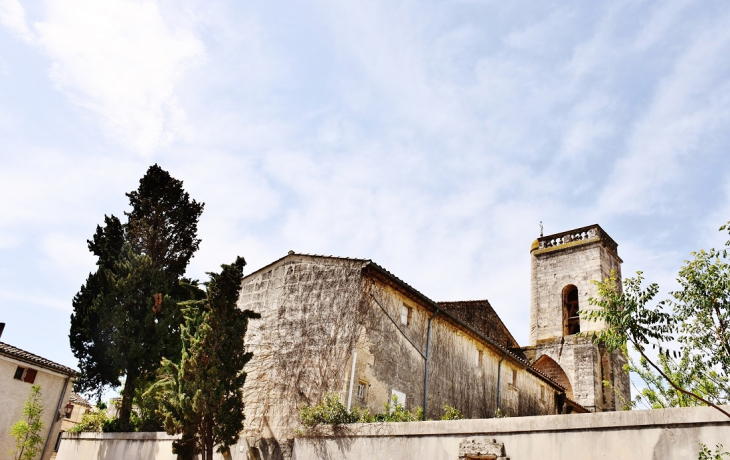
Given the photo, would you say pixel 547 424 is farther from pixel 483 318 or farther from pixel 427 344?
pixel 483 318

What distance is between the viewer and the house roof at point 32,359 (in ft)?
79.4

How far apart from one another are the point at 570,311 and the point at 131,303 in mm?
24086

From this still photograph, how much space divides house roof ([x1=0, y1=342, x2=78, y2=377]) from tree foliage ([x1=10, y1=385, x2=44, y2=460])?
A: 1704 millimetres

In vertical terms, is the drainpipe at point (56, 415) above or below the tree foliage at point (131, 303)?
below

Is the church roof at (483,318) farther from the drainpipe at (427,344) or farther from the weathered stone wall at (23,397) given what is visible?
the weathered stone wall at (23,397)

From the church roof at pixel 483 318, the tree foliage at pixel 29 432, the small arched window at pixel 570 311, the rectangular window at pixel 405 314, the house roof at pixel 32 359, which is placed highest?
the small arched window at pixel 570 311

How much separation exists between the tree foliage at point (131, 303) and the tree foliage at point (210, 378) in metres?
5.44

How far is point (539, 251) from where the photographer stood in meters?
34.2

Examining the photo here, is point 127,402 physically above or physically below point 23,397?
above

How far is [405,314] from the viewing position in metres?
17.6

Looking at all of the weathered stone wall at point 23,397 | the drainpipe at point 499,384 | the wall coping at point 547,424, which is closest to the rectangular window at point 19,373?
the weathered stone wall at point 23,397

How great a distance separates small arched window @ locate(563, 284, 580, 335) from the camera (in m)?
31.9

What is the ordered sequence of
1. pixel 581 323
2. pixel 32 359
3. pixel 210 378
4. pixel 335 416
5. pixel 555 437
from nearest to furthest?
pixel 555 437 → pixel 335 416 → pixel 210 378 → pixel 32 359 → pixel 581 323

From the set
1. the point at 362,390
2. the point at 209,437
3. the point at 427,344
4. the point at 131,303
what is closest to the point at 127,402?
the point at 131,303
